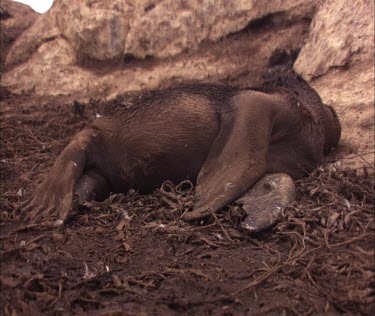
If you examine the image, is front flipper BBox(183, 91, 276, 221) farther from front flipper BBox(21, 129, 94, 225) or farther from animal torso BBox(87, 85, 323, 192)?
front flipper BBox(21, 129, 94, 225)

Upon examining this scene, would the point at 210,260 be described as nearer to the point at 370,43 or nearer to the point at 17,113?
the point at 370,43

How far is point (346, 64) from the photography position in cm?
625

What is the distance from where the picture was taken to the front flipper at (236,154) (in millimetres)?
3992

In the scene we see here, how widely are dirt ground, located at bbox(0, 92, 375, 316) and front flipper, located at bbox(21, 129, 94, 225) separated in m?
0.13

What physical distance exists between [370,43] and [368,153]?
6.62ft

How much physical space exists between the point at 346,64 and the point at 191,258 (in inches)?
155

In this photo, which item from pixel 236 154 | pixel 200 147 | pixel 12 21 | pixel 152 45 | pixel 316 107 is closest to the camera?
pixel 236 154

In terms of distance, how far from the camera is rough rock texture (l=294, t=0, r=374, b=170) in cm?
529

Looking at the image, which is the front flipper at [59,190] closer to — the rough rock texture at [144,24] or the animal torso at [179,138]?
the animal torso at [179,138]

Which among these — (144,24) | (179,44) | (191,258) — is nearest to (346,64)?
(179,44)

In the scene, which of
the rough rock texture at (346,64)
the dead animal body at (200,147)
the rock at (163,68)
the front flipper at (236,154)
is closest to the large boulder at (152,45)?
the rock at (163,68)

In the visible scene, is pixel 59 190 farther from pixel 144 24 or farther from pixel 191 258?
pixel 144 24

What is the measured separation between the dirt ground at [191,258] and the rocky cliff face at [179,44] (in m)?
2.77

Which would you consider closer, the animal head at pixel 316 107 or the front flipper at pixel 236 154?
the front flipper at pixel 236 154
